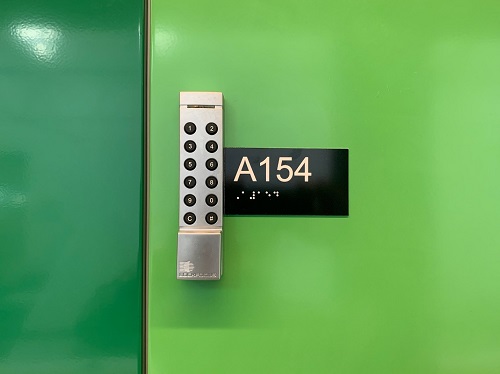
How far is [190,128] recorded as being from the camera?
0.69 metres

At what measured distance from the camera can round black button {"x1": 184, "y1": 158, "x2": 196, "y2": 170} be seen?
69 cm

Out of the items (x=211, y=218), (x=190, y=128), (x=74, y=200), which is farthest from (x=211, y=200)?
(x=74, y=200)

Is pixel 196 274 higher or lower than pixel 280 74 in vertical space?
lower

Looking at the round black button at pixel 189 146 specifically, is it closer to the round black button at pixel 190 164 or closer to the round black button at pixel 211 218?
the round black button at pixel 190 164

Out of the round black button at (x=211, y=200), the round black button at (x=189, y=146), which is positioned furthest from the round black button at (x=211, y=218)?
the round black button at (x=189, y=146)

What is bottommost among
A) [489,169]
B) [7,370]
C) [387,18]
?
[7,370]

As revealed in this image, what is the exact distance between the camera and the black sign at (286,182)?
2.35 ft

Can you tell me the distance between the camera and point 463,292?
74 cm

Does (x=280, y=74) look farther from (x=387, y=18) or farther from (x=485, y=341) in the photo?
(x=485, y=341)

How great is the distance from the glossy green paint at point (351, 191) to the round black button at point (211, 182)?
0.20 ft

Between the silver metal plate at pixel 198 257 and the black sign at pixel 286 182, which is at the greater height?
the black sign at pixel 286 182

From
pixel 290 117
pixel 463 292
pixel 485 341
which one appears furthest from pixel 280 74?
pixel 485 341

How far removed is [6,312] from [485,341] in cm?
89

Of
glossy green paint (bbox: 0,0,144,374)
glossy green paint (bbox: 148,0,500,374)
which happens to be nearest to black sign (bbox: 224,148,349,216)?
glossy green paint (bbox: 148,0,500,374)
